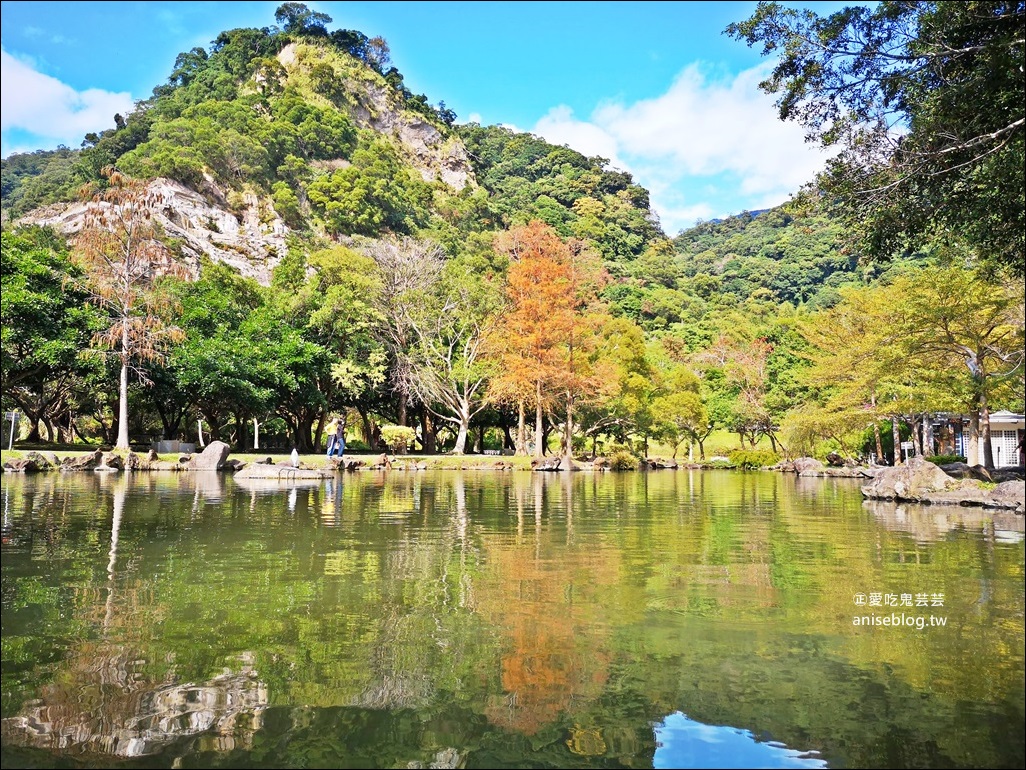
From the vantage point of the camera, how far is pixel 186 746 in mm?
3051

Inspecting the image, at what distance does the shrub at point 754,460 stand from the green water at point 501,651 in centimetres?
3504

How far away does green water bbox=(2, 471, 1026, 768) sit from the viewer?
3.13m

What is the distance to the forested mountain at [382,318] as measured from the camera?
27.2 meters

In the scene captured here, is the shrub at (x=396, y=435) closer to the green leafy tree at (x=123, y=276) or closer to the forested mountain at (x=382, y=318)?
the forested mountain at (x=382, y=318)

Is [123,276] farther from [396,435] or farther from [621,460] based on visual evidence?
[621,460]

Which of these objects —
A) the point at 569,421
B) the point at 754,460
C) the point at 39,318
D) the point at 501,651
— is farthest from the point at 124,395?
the point at 754,460

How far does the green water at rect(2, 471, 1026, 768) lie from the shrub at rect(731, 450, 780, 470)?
35.0 meters

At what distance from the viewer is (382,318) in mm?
39938

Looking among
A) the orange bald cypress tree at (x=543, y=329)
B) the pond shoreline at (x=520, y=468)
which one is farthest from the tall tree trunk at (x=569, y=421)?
the pond shoreline at (x=520, y=468)

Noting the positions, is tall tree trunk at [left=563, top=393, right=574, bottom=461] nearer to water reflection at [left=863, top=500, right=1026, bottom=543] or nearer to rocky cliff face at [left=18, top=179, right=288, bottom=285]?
water reflection at [left=863, top=500, right=1026, bottom=543]

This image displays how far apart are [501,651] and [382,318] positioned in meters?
36.8

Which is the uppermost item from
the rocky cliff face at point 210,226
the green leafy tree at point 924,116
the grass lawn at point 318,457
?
the rocky cliff face at point 210,226

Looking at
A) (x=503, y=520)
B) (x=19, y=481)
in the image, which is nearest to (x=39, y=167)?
(x=19, y=481)

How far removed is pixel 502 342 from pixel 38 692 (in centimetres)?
3329
